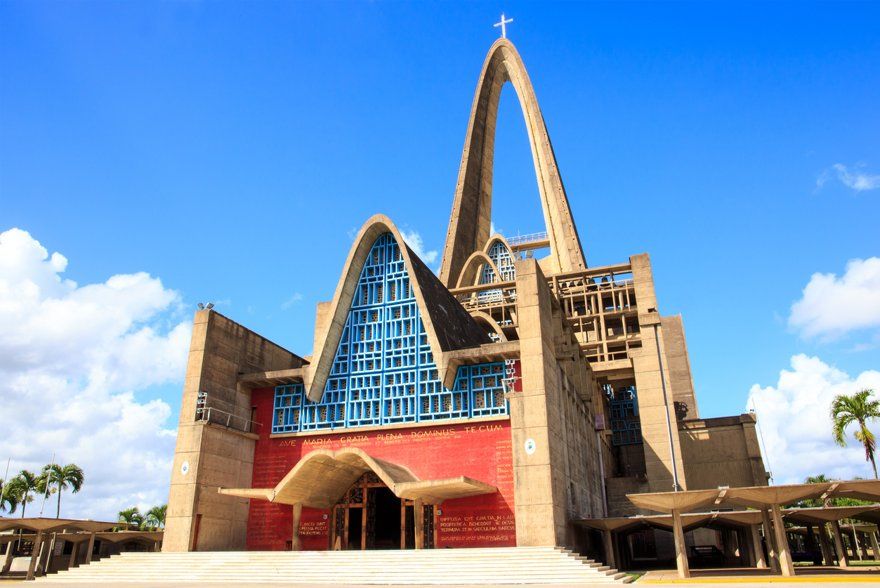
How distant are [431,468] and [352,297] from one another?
8.99 m

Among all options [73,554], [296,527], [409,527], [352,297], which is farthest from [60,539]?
[352,297]

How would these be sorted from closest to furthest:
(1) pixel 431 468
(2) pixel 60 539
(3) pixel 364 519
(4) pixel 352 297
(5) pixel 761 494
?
(5) pixel 761 494
(1) pixel 431 468
(3) pixel 364 519
(4) pixel 352 297
(2) pixel 60 539

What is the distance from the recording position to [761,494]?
20.4m

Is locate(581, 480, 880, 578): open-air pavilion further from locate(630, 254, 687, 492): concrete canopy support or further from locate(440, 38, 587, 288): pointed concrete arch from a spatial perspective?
locate(440, 38, 587, 288): pointed concrete arch

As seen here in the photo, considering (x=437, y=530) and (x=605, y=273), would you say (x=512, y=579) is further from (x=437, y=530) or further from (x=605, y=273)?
(x=605, y=273)

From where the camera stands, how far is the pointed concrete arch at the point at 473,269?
50375 millimetres

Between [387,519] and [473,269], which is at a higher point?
[473,269]

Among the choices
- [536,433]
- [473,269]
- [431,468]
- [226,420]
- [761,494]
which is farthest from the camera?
[473,269]

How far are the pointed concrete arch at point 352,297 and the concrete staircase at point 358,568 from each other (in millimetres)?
7782

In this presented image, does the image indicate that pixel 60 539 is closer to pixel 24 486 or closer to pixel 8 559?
pixel 8 559

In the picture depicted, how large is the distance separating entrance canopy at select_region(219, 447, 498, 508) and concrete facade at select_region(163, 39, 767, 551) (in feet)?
0.32

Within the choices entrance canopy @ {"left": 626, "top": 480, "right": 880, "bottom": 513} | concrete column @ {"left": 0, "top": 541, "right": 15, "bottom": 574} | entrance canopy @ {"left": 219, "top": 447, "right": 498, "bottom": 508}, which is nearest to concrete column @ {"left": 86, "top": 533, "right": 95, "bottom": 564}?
concrete column @ {"left": 0, "top": 541, "right": 15, "bottom": 574}

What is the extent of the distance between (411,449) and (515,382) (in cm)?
516

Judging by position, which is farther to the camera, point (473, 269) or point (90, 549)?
point (473, 269)
